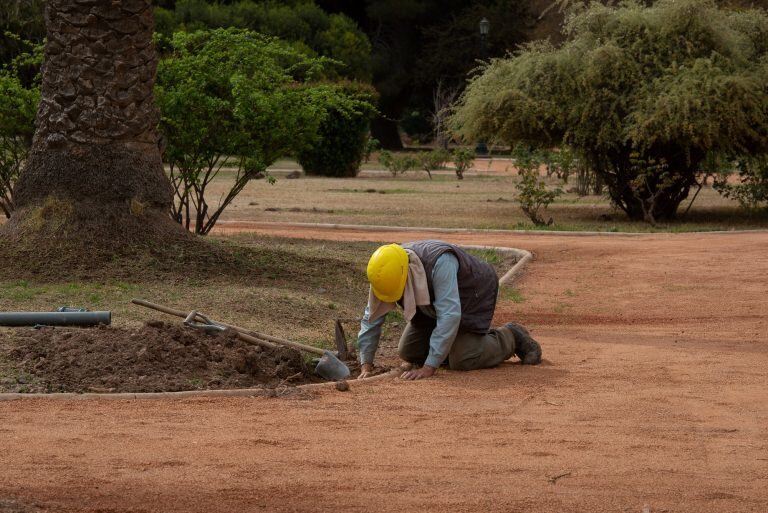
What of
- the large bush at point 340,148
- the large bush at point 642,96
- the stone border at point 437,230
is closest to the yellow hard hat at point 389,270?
the stone border at point 437,230

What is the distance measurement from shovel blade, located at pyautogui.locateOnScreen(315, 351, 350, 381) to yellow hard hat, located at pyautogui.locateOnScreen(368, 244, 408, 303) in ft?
1.99

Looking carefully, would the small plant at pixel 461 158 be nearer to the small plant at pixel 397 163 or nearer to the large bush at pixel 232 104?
the small plant at pixel 397 163

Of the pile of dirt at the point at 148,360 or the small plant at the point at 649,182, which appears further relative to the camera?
the small plant at the point at 649,182

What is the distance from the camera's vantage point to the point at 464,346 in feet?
28.3

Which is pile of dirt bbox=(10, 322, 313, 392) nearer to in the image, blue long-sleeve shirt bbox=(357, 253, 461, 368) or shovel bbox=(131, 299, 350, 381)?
shovel bbox=(131, 299, 350, 381)

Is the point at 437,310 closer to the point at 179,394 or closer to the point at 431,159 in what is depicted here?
the point at 179,394

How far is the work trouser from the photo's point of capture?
8.64 m

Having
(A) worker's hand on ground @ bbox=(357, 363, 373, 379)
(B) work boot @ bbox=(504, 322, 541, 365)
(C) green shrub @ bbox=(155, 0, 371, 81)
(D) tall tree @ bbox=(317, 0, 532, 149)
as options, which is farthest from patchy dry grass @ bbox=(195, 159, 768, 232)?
(D) tall tree @ bbox=(317, 0, 532, 149)

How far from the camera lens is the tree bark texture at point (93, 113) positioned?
1184 cm

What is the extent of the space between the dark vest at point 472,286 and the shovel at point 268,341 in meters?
0.79

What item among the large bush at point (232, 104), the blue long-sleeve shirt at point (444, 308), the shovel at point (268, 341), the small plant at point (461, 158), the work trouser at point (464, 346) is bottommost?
the small plant at point (461, 158)

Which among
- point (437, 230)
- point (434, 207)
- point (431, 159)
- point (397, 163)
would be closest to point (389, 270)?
point (437, 230)

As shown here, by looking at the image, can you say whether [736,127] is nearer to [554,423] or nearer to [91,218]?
[91,218]

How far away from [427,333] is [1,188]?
8.34 meters
